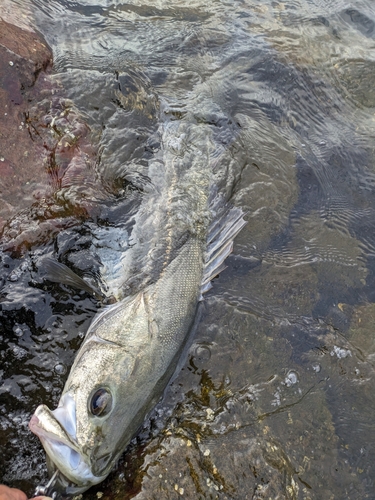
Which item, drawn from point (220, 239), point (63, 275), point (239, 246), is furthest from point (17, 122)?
point (239, 246)

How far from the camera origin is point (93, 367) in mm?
3189

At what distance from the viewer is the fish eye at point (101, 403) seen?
299cm

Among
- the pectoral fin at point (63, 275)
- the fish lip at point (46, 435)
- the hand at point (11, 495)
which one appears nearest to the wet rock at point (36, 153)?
the pectoral fin at point (63, 275)

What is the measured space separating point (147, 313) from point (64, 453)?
1283 mm

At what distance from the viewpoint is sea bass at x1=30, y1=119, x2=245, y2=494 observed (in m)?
2.89

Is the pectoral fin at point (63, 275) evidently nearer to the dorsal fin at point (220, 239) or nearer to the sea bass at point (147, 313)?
the sea bass at point (147, 313)

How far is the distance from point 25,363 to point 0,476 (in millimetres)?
805

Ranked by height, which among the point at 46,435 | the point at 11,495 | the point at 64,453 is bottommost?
the point at 11,495

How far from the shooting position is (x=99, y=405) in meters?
3.01

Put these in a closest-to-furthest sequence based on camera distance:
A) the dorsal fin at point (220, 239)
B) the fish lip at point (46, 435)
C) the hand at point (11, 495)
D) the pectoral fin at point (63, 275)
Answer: the hand at point (11, 495) → the fish lip at point (46, 435) → the pectoral fin at point (63, 275) → the dorsal fin at point (220, 239)

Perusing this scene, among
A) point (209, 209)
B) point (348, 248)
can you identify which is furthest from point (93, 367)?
point (348, 248)

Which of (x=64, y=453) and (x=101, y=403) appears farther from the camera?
(x=101, y=403)

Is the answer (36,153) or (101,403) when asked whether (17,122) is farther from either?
(101,403)

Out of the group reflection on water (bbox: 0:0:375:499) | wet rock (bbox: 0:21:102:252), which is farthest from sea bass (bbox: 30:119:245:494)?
wet rock (bbox: 0:21:102:252)
